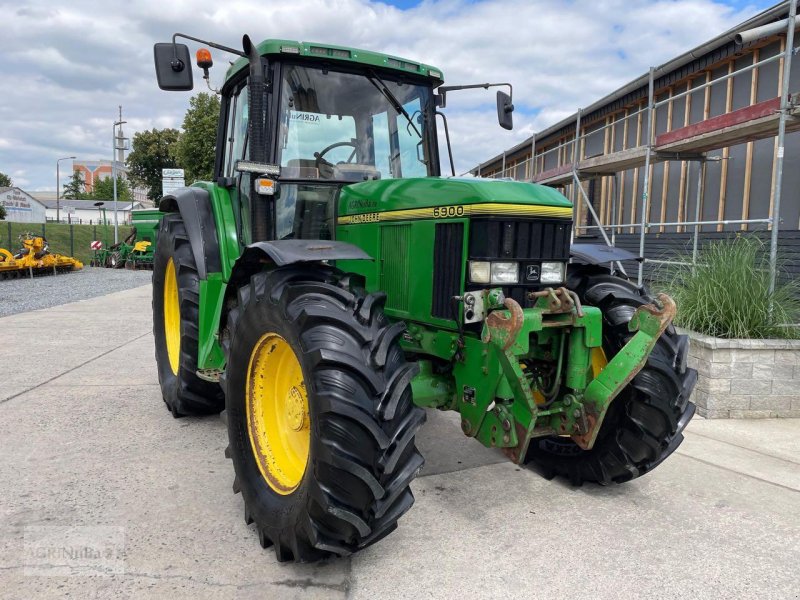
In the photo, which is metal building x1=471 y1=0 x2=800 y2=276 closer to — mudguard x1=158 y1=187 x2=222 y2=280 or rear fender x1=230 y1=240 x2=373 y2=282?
rear fender x1=230 y1=240 x2=373 y2=282

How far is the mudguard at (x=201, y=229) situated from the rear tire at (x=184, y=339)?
7.2 inches

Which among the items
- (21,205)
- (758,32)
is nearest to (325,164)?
(758,32)

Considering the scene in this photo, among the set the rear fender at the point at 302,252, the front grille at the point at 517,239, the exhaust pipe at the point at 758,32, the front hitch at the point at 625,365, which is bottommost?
the front hitch at the point at 625,365

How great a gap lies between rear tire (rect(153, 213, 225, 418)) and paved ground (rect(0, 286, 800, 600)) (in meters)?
0.18

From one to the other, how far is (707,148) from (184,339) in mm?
7654

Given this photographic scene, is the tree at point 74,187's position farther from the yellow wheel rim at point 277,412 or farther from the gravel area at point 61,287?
the yellow wheel rim at point 277,412

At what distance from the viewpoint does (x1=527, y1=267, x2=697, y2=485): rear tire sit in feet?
10.1

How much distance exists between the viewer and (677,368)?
3.14 metres

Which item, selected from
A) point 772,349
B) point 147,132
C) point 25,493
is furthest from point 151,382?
point 147,132

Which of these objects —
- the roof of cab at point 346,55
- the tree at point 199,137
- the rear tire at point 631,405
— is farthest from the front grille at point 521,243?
the tree at point 199,137

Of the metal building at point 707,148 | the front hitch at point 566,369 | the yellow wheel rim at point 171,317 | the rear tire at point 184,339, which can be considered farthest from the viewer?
the metal building at point 707,148

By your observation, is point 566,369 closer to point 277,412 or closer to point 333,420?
point 333,420

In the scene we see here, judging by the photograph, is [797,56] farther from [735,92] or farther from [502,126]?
[502,126]

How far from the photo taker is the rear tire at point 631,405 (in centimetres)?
308
